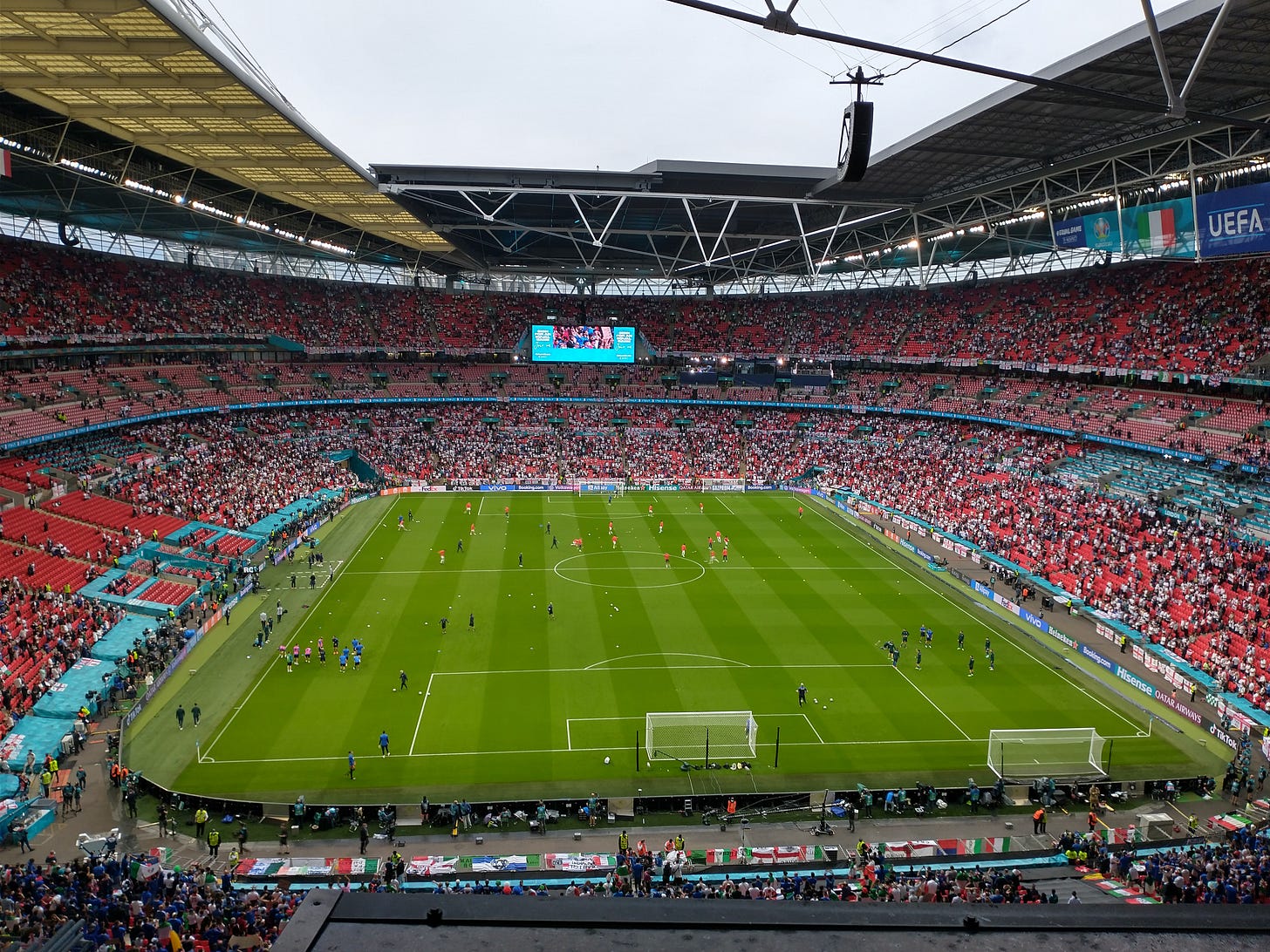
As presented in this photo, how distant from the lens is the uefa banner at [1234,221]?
35969mm

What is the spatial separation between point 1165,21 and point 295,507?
49.7m

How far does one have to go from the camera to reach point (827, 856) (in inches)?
823

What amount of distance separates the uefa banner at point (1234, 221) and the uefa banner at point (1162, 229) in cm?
77

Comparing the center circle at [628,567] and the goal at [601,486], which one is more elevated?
the goal at [601,486]

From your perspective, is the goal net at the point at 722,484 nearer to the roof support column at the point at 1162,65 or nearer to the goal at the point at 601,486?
the goal at the point at 601,486

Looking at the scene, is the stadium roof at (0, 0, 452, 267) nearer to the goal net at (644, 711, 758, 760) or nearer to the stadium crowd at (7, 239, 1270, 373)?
the stadium crowd at (7, 239, 1270, 373)

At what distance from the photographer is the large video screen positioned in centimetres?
7956

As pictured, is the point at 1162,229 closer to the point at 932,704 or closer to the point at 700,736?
the point at 932,704

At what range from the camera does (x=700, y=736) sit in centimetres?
2642

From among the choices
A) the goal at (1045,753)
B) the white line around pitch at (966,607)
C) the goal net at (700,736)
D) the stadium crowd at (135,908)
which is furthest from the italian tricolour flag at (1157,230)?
the stadium crowd at (135,908)

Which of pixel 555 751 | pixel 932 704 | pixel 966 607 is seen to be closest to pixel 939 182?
pixel 966 607

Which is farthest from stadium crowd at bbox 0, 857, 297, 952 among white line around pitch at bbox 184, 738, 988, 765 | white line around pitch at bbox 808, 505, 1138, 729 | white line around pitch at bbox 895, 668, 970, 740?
white line around pitch at bbox 808, 505, 1138, 729

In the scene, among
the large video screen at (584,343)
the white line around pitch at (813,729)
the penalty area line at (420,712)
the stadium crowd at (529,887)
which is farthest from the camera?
→ the large video screen at (584,343)

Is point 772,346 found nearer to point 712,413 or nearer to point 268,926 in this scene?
point 712,413
